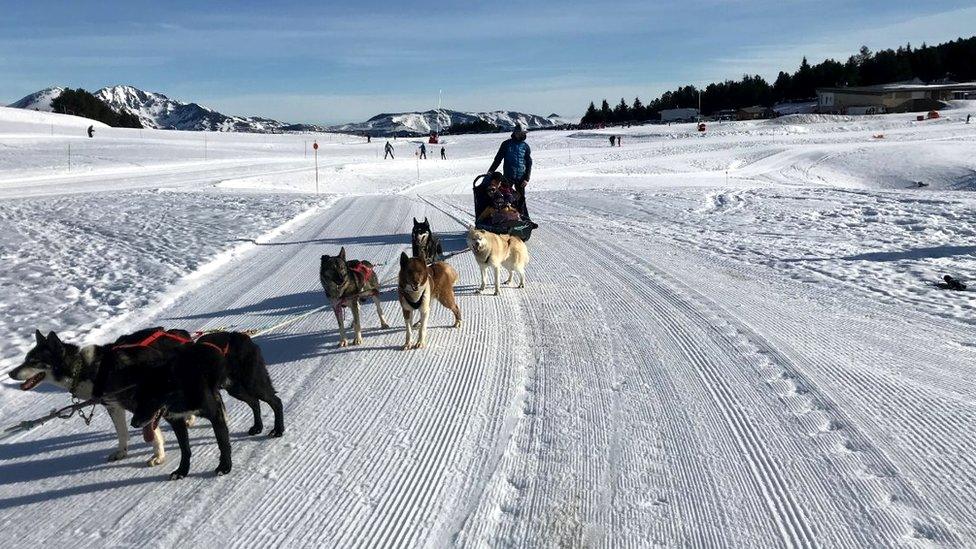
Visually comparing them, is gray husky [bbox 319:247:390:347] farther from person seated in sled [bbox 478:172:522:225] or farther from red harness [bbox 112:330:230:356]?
person seated in sled [bbox 478:172:522:225]

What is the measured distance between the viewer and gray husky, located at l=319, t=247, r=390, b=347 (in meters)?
5.95

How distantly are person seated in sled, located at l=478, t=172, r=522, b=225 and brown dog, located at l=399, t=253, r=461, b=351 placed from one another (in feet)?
13.7

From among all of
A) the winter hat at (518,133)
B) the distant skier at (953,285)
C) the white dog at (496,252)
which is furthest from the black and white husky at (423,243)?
the distant skier at (953,285)

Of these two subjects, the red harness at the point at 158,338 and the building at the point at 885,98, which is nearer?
the red harness at the point at 158,338

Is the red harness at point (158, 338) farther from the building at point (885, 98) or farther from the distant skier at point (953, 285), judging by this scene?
the building at point (885, 98)

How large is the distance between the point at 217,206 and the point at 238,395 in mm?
15904

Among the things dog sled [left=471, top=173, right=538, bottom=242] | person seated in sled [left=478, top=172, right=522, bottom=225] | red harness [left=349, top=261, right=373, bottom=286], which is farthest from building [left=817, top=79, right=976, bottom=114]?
red harness [left=349, top=261, right=373, bottom=286]

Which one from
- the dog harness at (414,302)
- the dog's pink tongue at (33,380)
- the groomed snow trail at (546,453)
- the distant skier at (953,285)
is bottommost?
the groomed snow trail at (546,453)

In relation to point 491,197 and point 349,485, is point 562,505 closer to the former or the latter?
point 349,485

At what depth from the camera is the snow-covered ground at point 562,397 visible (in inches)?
133

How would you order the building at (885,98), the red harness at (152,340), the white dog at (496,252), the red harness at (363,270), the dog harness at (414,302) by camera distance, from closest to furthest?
the red harness at (152,340) < the dog harness at (414,302) < the red harness at (363,270) < the white dog at (496,252) < the building at (885,98)

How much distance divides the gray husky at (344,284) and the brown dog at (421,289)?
1.35ft

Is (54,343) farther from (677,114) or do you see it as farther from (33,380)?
(677,114)

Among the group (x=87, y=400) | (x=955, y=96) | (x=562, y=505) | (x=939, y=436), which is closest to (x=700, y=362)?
(x=939, y=436)
